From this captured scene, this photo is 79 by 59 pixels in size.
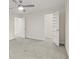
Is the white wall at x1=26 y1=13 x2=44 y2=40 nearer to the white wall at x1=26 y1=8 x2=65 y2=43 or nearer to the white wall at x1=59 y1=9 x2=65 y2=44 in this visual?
the white wall at x1=26 y1=8 x2=65 y2=43

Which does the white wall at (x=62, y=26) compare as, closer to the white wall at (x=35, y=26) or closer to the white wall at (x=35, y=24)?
the white wall at (x=35, y=24)

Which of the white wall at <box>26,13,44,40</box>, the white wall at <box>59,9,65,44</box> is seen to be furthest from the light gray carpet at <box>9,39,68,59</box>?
the white wall at <box>26,13,44,40</box>

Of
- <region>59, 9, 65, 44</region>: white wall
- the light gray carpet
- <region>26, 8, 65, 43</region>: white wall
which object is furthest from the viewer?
<region>26, 8, 65, 43</region>: white wall

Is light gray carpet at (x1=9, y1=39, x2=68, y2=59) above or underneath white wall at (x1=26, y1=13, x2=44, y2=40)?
underneath

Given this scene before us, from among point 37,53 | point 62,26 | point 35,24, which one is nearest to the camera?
point 37,53

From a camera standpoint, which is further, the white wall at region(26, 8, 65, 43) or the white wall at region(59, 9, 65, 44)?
A: the white wall at region(26, 8, 65, 43)

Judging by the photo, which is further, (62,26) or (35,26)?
(35,26)

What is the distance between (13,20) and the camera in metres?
8.45

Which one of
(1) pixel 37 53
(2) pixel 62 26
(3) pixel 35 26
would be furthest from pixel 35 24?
(1) pixel 37 53

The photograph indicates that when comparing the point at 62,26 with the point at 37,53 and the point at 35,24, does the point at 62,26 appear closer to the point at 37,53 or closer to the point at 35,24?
the point at 37,53

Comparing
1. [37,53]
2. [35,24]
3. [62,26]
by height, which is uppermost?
[35,24]

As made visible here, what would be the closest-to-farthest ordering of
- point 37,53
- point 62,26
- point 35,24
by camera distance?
1. point 37,53
2. point 62,26
3. point 35,24
